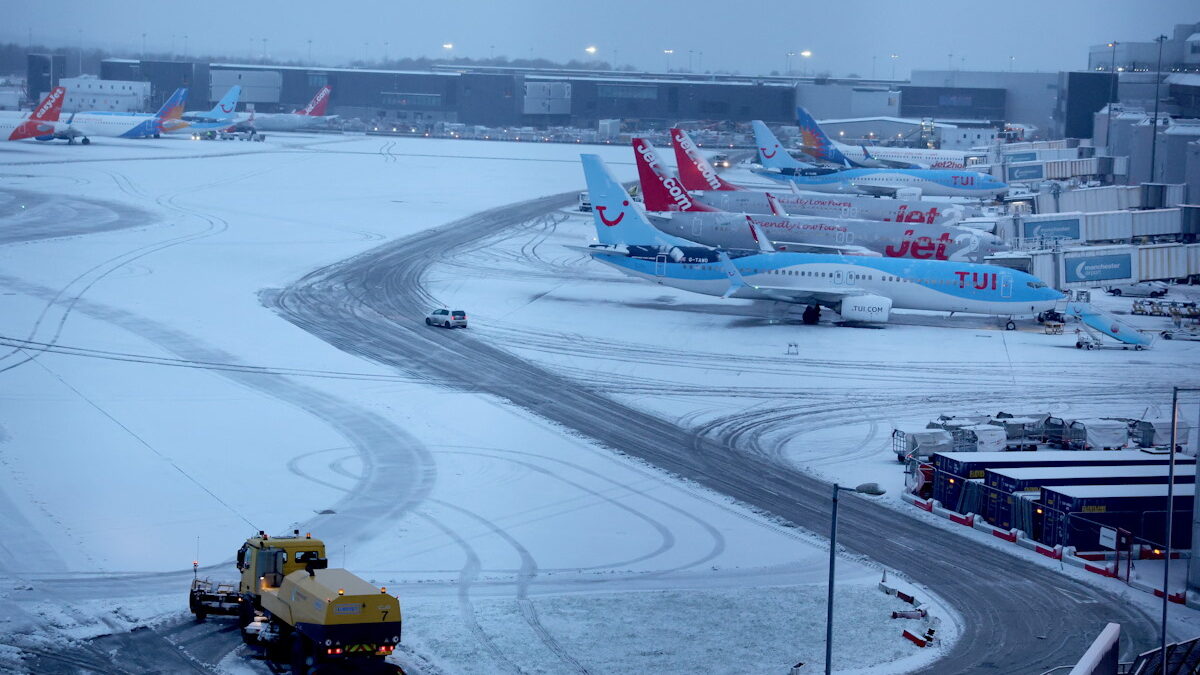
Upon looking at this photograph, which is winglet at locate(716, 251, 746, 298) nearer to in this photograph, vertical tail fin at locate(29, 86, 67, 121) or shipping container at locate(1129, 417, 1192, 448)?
shipping container at locate(1129, 417, 1192, 448)

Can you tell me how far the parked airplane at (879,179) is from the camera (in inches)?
4131

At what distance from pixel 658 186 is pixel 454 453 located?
130ft

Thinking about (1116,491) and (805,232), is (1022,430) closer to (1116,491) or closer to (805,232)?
(1116,491)

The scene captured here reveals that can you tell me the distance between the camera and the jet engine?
53.3m

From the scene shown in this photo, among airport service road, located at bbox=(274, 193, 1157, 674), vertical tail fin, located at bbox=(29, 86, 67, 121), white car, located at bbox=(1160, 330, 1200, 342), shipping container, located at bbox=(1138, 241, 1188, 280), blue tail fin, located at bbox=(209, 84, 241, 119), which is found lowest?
airport service road, located at bbox=(274, 193, 1157, 674)

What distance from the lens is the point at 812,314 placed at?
5422 cm

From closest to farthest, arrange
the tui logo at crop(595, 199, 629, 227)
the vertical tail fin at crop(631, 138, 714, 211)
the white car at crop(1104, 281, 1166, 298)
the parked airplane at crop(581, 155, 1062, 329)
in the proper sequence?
the parked airplane at crop(581, 155, 1062, 329)
the tui logo at crop(595, 199, 629, 227)
the white car at crop(1104, 281, 1166, 298)
the vertical tail fin at crop(631, 138, 714, 211)

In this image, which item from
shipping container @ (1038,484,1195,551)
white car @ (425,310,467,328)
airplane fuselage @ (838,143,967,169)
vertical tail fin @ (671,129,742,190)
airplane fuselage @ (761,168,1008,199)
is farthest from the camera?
airplane fuselage @ (838,143,967,169)

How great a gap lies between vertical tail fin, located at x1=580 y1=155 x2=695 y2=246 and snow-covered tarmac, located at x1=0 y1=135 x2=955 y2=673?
306 centimetres

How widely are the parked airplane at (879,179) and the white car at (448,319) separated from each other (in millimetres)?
63188

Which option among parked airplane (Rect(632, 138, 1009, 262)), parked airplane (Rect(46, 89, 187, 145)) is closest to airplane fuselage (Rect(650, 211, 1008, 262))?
parked airplane (Rect(632, 138, 1009, 262))

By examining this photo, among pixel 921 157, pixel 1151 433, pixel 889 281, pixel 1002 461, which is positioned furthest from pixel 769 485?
pixel 921 157

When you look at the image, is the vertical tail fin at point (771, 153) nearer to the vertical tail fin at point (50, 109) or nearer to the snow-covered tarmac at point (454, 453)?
the snow-covered tarmac at point (454, 453)

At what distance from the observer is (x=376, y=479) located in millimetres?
30797
